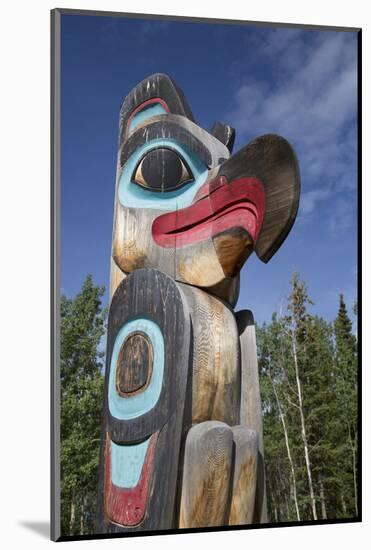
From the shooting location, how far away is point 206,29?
6414 mm

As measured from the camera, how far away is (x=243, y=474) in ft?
15.8

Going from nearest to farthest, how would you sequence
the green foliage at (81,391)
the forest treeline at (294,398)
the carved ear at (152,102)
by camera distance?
the carved ear at (152,102) → the green foliage at (81,391) → the forest treeline at (294,398)

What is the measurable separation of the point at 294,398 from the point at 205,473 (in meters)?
5.52

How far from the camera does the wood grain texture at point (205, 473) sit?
15.1 feet

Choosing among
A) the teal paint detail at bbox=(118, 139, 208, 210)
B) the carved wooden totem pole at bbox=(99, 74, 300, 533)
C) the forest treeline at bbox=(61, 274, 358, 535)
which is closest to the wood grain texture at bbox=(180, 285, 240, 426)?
the carved wooden totem pole at bbox=(99, 74, 300, 533)

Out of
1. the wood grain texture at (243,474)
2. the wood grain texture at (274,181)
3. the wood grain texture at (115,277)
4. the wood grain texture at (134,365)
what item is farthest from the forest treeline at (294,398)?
the wood grain texture at (274,181)

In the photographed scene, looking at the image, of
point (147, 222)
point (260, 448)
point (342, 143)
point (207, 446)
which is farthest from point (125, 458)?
point (342, 143)

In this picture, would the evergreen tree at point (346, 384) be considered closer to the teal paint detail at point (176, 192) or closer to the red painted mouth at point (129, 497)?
the teal paint detail at point (176, 192)

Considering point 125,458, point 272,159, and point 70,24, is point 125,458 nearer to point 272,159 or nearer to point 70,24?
point 272,159

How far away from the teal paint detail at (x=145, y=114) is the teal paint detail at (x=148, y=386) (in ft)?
4.33

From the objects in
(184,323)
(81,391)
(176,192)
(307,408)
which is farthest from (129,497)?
(307,408)

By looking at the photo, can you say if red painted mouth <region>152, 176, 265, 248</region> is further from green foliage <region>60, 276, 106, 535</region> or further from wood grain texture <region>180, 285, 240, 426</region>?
green foliage <region>60, 276, 106, 535</region>

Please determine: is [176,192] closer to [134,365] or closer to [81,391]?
[134,365]

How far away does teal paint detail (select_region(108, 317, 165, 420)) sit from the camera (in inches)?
187
